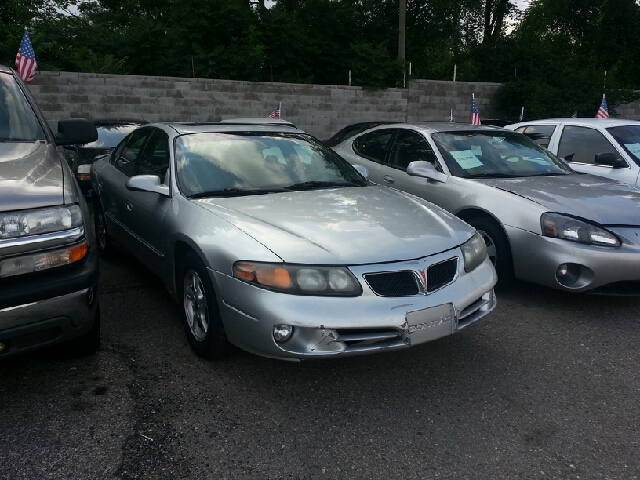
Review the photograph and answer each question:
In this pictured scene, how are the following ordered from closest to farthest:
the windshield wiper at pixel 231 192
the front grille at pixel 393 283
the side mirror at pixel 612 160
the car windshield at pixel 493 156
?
the front grille at pixel 393 283 → the windshield wiper at pixel 231 192 → the car windshield at pixel 493 156 → the side mirror at pixel 612 160

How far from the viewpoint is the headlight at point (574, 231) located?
14.9ft

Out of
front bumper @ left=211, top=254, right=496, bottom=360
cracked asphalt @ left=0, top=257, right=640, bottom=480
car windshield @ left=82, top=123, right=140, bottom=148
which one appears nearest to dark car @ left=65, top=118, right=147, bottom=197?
car windshield @ left=82, top=123, right=140, bottom=148

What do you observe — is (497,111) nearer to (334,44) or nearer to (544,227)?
(334,44)

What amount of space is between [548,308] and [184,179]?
117 inches

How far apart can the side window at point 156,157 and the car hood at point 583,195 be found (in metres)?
2.75

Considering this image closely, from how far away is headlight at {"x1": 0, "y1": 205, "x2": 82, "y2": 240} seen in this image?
9.28ft

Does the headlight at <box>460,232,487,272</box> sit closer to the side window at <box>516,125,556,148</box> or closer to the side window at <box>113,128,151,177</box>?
the side window at <box>113,128,151,177</box>

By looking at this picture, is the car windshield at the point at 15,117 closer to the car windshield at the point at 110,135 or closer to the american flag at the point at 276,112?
the car windshield at the point at 110,135

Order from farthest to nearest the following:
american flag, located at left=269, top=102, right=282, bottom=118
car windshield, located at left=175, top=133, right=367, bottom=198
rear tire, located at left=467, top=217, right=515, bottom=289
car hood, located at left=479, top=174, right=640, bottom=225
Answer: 1. american flag, located at left=269, top=102, right=282, bottom=118
2. rear tire, located at left=467, top=217, right=515, bottom=289
3. car hood, located at left=479, top=174, right=640, bottom=225
4. car windshield, located at left=175, top=133, right=367, bottom=198

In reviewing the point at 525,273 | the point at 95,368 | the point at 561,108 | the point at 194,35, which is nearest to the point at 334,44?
the point at 194,35

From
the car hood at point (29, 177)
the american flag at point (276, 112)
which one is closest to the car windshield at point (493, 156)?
the car hood at point (29, 177)

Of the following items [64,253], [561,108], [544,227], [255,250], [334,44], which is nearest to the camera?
[64,253]

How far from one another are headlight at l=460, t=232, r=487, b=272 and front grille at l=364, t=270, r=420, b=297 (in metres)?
0.48

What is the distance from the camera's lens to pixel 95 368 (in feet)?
12.0
